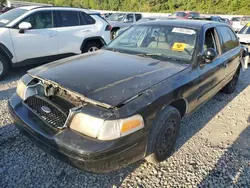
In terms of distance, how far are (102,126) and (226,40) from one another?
3.37 m

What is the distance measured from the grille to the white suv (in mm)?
3296

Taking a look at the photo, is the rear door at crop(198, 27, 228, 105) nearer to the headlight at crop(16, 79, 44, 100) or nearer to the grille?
the grille

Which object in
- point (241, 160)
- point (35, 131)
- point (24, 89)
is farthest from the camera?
point (241, 160)

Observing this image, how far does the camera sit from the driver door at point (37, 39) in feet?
17.1

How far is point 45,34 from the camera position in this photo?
5.61 m

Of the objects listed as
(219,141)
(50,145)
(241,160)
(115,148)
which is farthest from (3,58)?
(241,160)

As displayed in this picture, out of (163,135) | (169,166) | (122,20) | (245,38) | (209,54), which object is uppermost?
(209,54)

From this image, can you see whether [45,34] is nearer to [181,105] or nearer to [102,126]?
[181,105]

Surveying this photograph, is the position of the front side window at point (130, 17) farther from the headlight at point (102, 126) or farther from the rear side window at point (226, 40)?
the headlight at point (102, 126)

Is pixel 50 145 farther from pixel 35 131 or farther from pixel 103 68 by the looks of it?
pixel 103 68

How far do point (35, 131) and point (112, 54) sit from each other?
5.24ft

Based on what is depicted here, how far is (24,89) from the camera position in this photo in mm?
2639

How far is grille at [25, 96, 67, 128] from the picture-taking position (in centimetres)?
215

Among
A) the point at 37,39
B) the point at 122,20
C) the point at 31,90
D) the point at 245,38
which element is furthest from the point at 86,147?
the point at 122,20
